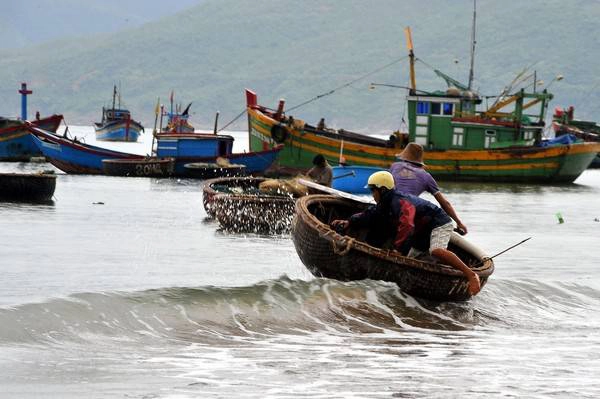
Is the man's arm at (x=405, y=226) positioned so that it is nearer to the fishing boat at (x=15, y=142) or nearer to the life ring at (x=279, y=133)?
the life ring at (x=279, y=133)

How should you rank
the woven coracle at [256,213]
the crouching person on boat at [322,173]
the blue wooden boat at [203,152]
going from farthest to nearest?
the blue wooden boat at [203,152] → the woven coracle at [256,213] → the crouching person on boat at [322,173]

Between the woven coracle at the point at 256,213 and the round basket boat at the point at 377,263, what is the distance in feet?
24.2

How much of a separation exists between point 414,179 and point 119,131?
100151 mm

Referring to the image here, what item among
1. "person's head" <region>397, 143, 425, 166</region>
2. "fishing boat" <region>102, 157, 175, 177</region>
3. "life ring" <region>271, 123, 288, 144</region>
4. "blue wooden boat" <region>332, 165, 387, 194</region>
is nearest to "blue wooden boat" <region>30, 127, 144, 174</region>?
"fishing boat" <region>102, 157, 175, 177</region>

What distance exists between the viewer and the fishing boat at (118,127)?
10850 centimetres

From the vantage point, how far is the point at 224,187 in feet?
79.2

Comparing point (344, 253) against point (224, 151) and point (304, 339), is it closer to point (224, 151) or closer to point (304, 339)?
point (304, 339)

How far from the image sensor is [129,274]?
53.1ft

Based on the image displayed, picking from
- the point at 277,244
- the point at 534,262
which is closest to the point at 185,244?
the point at 277,244

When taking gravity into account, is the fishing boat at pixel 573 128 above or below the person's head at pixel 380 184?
above

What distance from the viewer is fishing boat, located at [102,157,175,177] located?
4125cm

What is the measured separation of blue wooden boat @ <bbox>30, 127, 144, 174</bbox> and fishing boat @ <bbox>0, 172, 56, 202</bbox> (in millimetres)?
15194

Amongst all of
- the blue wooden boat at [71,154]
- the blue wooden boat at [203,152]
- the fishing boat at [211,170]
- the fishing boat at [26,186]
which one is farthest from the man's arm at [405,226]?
the blue wooden boat at [71,154]

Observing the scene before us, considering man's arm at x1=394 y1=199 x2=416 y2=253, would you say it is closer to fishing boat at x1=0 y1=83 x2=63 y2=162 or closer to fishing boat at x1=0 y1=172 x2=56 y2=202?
fishing boat at x1=0 y1=172 x2=56 y2=202
